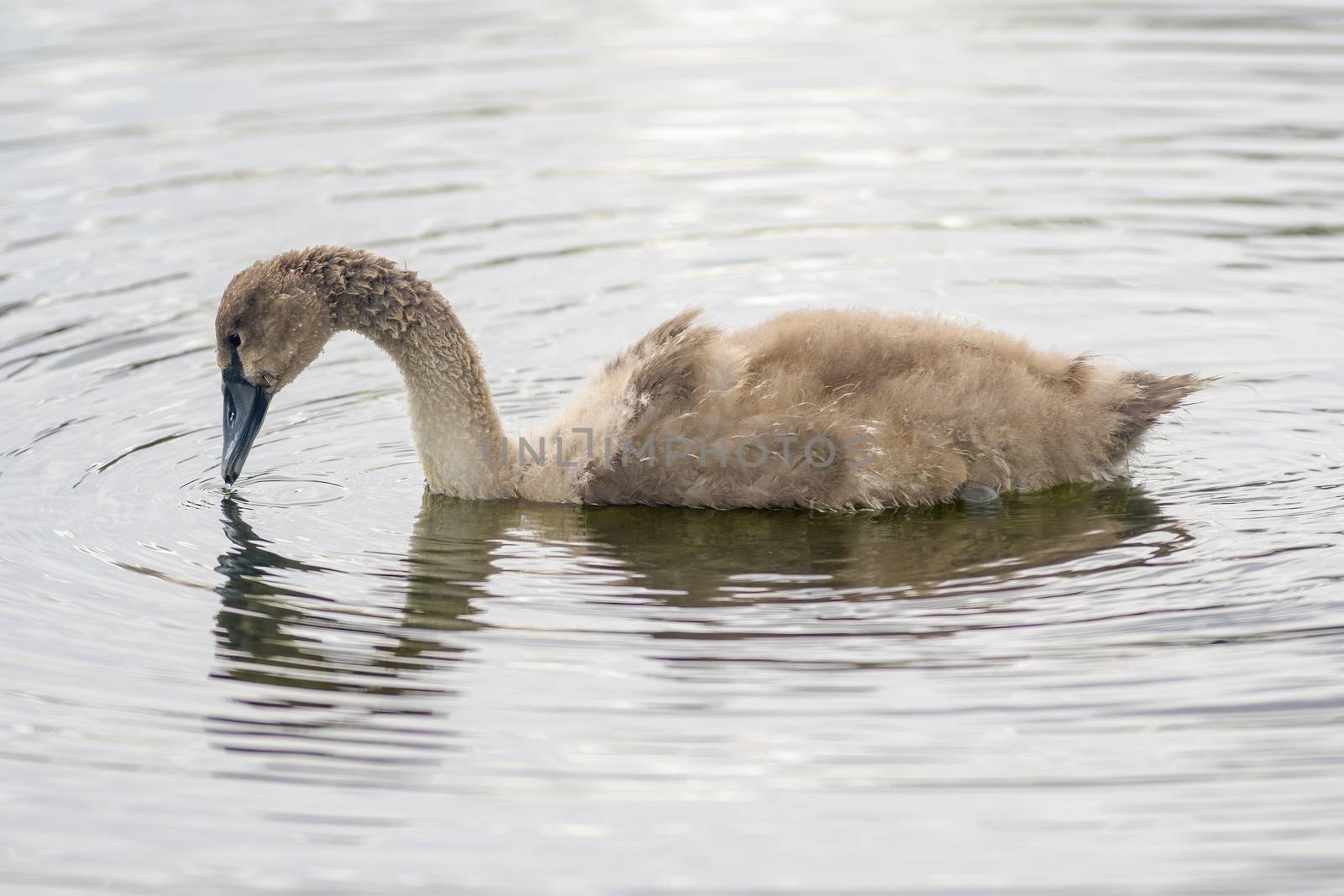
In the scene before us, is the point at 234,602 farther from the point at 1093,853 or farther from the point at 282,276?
the point at 1093,853

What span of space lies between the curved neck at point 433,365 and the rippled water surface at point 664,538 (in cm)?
26

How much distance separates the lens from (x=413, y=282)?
877 centimetres

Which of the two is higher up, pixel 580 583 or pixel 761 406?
pixel 761 406

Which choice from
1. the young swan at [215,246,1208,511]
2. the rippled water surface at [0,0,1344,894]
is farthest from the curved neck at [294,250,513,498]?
the rippled water surface at [0,0,1344,894]

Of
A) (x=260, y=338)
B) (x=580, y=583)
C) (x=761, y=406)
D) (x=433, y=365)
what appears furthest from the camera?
(x=433, y=365)

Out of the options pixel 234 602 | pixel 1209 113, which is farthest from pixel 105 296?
pixel 1209 113

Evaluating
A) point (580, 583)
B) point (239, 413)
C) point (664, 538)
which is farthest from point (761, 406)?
point (239, 413)

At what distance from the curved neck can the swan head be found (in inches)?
5.8

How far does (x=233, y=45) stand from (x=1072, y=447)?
12496mm

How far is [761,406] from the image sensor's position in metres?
8.02

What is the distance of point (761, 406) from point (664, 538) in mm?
725

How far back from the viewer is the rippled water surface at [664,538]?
551cm

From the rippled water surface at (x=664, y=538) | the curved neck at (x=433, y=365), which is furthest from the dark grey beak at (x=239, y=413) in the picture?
the curved neck at (x=433, y=365)

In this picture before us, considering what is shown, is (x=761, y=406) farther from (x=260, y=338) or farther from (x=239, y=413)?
(x=239, y=413)
